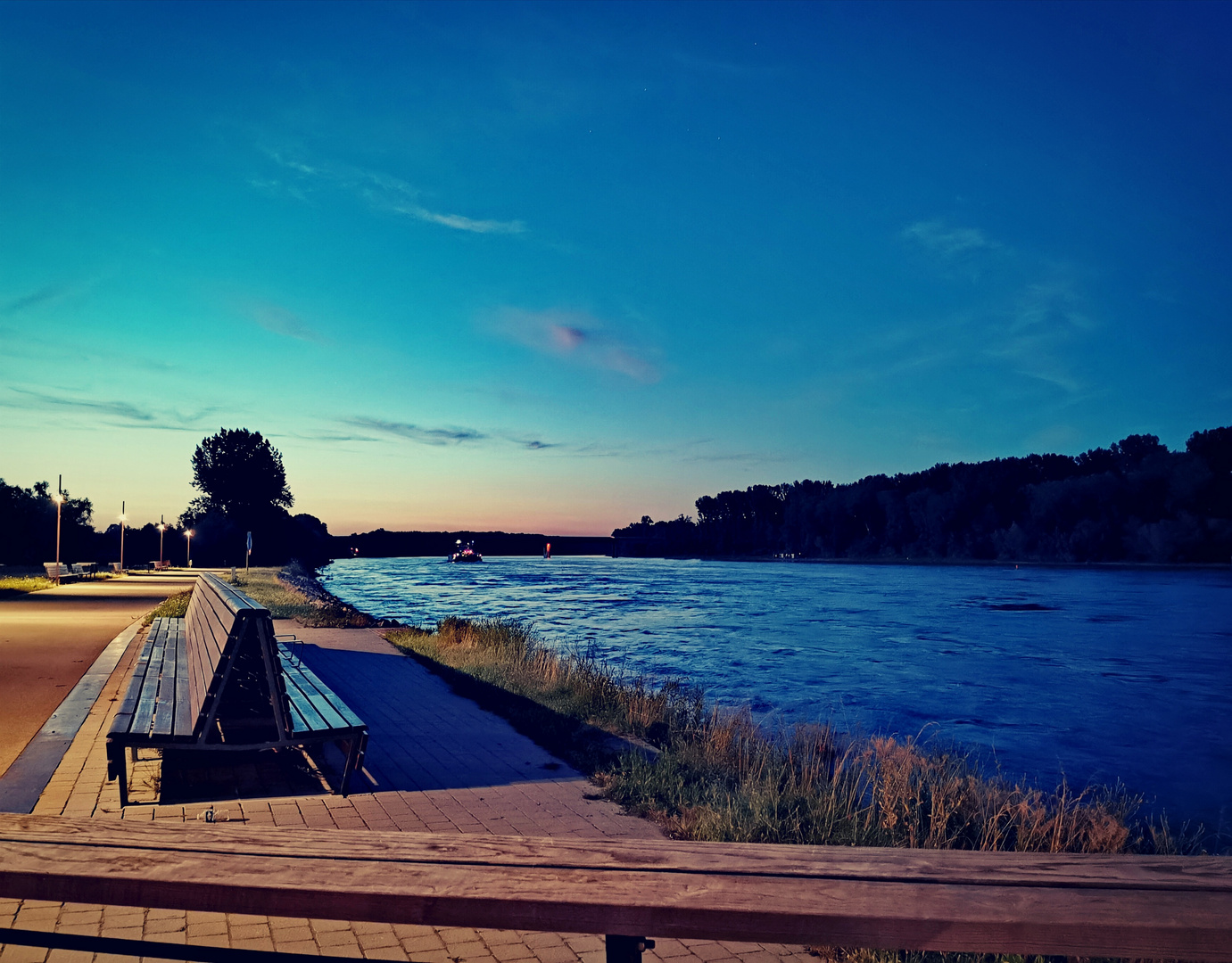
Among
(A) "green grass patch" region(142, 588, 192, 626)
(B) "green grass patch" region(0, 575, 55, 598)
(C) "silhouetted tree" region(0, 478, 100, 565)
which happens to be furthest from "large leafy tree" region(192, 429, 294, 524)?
(A) "green grass patch" region(142, 588, 192, 626)

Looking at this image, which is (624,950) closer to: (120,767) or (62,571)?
(120,767)

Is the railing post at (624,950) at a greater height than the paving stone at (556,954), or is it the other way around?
the railing post at (624,950)

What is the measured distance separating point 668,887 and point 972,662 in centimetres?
2358

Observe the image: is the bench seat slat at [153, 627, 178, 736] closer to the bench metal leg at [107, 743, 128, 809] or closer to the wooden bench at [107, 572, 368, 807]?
the wooden bench at [107, 572, 368, 807]

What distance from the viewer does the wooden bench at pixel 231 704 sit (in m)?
5.70

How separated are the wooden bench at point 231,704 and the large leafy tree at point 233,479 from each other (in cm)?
8317

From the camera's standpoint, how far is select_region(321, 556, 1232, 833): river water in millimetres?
13539

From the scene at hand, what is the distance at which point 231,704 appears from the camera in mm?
6859

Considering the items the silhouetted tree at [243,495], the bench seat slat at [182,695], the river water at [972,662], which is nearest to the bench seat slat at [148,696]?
the bench seat slat at [182,695]

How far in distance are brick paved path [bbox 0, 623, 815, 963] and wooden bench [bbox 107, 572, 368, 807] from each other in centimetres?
31

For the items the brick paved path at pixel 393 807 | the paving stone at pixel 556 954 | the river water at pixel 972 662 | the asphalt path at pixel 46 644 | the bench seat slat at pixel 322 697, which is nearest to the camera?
the paving stone at pixel 556 954

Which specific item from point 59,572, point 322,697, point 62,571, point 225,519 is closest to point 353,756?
point 322,697

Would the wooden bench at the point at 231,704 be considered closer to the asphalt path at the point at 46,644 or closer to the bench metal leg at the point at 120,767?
the bench metal leg at the point at 120,767

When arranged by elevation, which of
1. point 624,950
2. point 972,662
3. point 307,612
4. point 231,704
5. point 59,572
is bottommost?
point 972,662
